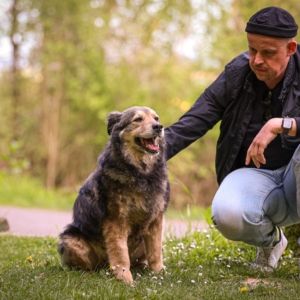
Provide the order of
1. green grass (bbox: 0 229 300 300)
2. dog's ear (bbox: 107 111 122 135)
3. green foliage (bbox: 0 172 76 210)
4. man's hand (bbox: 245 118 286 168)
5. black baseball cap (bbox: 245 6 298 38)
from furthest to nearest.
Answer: green foliage (bbox: 0 172 76 210)
dog's ear (bbox: 107 111 122 135)
black baseball cap (bbox: 245 6 298 38)
man's hand (bbox: 245 118 286 168)
green grass (bbox: 0 229 300 300)

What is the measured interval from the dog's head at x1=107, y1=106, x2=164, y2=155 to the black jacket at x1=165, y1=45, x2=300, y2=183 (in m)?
0.14

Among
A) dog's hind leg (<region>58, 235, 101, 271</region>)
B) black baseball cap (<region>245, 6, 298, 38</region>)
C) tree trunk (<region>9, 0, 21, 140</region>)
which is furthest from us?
tree trunk (<region>9, 0, 21, 140</region>)

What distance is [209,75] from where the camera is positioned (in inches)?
587

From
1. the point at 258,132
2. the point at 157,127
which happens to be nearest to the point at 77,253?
the point at 157,127

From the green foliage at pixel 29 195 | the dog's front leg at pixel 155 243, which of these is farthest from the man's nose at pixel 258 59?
the green foliage at pixel 29 195

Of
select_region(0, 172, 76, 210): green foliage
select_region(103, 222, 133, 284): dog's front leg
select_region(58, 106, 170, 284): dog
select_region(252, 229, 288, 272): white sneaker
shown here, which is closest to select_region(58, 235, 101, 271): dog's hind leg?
select_region(58, 106, 170, 284): dog

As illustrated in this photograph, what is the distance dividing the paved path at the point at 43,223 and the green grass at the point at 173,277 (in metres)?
0.91

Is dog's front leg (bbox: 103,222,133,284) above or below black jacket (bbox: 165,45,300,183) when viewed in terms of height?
below

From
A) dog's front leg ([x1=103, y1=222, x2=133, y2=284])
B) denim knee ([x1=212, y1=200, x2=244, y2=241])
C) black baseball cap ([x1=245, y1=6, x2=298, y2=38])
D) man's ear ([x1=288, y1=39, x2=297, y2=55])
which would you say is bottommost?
dog's front leg ([x1=103, y1=222, x2=133, y2=284])

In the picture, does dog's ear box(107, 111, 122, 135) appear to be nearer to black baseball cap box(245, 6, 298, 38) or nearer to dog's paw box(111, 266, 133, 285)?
dog's paw box(111, 266, 133, 285)

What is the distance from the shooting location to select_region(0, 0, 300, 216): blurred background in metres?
13.8

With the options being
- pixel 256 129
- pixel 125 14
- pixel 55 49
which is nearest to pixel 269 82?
pixel 256 129

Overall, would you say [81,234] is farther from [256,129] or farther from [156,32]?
[156,32]

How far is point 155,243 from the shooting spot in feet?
14.3
